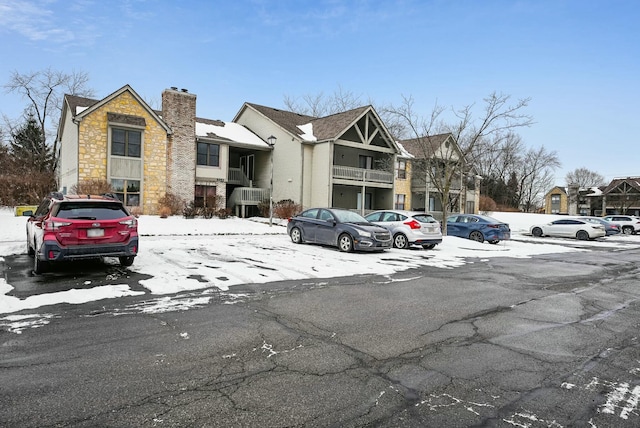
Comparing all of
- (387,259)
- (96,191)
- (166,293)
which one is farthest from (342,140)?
(166,293)

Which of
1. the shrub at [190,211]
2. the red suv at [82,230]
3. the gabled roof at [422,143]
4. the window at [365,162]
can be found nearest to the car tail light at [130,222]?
the red suv at [82,230]

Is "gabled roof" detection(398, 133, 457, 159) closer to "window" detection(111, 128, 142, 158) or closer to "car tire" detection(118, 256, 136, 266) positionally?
"window" detection(111, 128, 142, 158)

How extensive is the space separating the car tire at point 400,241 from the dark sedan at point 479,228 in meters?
6.64

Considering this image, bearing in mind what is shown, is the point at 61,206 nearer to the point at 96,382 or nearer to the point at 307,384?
the point at 96,382

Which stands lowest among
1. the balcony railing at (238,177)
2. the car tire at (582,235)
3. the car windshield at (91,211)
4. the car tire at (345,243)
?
the car tire at (582,235)

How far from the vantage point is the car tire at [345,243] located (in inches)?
521

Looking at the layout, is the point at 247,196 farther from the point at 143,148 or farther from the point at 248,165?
the point at 143,148

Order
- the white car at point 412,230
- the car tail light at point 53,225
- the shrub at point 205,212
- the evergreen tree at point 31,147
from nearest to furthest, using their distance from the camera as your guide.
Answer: the car tail light at point 53,225 < the white car at point 412,230 < the shrub at point 205,212 < the evergreen tree at point 31,147

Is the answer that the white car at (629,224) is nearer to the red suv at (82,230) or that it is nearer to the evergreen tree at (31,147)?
the red suv at (82,230)

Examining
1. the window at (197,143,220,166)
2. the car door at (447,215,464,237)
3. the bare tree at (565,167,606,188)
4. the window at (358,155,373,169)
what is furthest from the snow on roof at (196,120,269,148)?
the bare tree at (565,167,606,188)

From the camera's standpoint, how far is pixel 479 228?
67.1 feet

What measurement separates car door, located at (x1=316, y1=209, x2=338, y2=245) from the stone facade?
15162mm

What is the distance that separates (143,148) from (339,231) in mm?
17109

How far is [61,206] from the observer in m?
8.25
